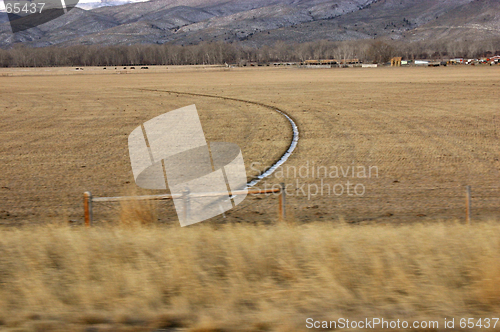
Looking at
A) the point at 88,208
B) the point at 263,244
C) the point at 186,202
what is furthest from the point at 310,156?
the point at 263,244

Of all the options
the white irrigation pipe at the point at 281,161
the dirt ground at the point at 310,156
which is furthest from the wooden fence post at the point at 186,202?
the white irrigation pipe at the point at 281,161

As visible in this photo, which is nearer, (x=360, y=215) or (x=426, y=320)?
(x=426, y=320)

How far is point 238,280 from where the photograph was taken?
5.94 metres

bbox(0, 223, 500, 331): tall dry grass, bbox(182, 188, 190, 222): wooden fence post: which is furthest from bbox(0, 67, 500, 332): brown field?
bbox(182, 188, 190, 222): wooden fence post

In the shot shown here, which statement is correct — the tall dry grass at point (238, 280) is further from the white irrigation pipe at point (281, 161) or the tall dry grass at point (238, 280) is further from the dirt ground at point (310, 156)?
the white irrigation pipe at point (281, 161)

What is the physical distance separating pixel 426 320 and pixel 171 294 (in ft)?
8.79

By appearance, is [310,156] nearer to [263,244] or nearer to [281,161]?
[281,161]

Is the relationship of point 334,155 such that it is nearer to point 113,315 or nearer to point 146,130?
point 146,130

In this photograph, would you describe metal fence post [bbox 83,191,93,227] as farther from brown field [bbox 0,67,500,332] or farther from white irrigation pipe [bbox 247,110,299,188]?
white irrigation pipe [bbox 247,110,299,188]

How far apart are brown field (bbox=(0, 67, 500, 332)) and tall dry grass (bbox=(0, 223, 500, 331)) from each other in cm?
2

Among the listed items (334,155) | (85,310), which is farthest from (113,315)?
(334,155)

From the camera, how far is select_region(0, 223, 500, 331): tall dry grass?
5016mm

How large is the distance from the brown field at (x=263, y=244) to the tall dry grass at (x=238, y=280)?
2 cm

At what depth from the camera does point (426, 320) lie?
16.0 feet
